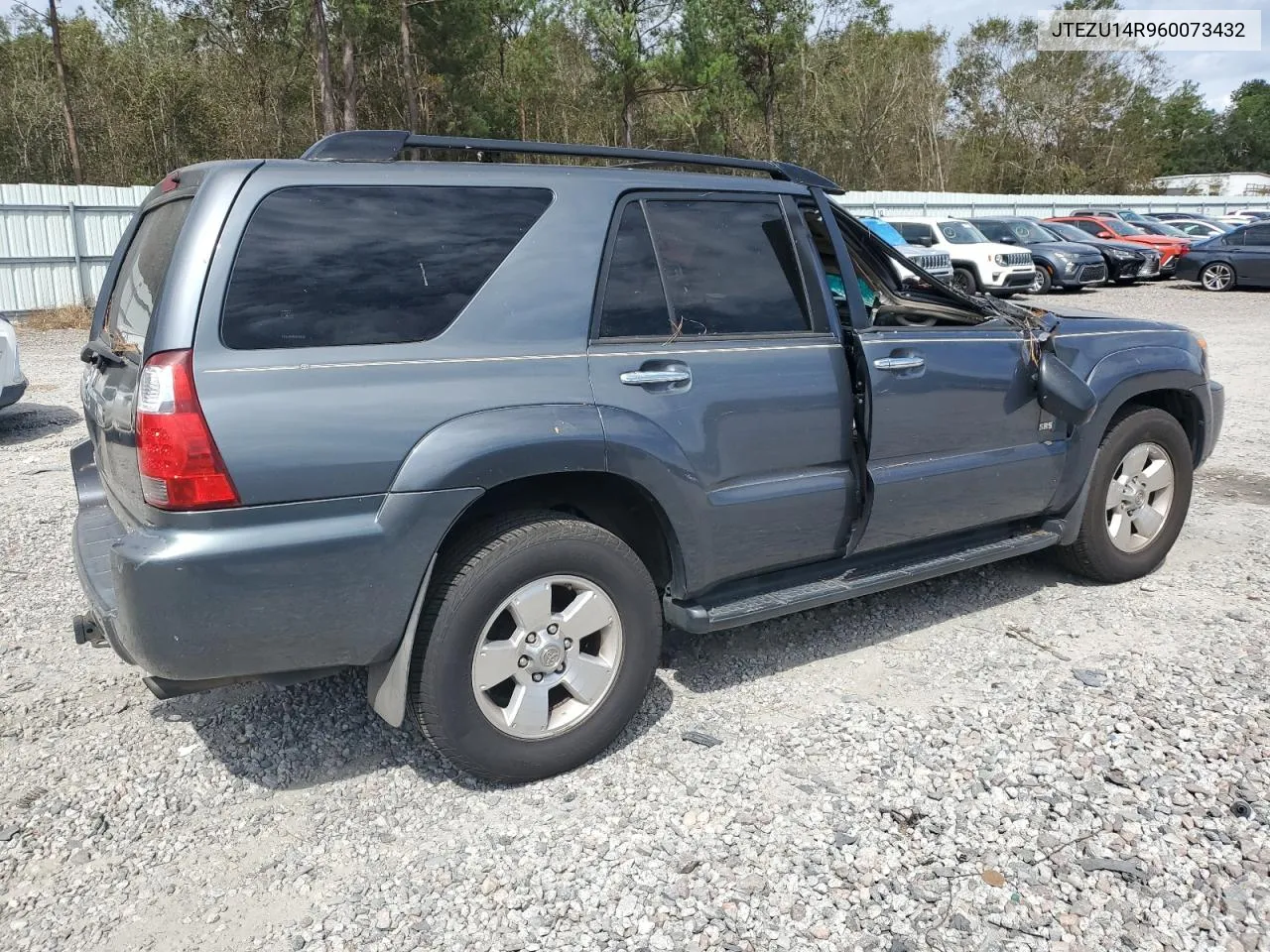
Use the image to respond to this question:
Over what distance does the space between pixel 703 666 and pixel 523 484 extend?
1283mm

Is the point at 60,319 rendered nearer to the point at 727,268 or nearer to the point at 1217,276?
the point at 727,268

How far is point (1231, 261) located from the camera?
70.1 feet

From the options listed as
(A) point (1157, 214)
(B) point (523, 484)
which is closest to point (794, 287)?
(B) point (523, 484)

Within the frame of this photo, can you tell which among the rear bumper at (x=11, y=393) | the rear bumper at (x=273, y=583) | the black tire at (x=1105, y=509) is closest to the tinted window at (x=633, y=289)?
the rear bumper at (x=273, y=583)

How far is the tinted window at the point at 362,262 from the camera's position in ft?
8.92

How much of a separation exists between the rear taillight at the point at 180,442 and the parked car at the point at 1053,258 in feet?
66.0

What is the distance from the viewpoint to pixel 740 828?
2887mm

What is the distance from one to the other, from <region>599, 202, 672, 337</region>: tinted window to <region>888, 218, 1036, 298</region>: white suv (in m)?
17.0

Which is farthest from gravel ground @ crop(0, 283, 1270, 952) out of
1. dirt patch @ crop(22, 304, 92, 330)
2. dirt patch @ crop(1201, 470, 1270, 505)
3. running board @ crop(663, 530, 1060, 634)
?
dirt patch @ crop(22, 304, 92, 330)

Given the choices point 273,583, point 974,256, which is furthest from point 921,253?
point 273,583

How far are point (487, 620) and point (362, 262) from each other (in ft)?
3.55

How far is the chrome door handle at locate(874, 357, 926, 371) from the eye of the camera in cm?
367

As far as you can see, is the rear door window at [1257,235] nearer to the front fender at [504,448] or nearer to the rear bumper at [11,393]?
the rear bumper at [11,393]

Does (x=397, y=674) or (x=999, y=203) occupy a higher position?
(x=999, y=203)
